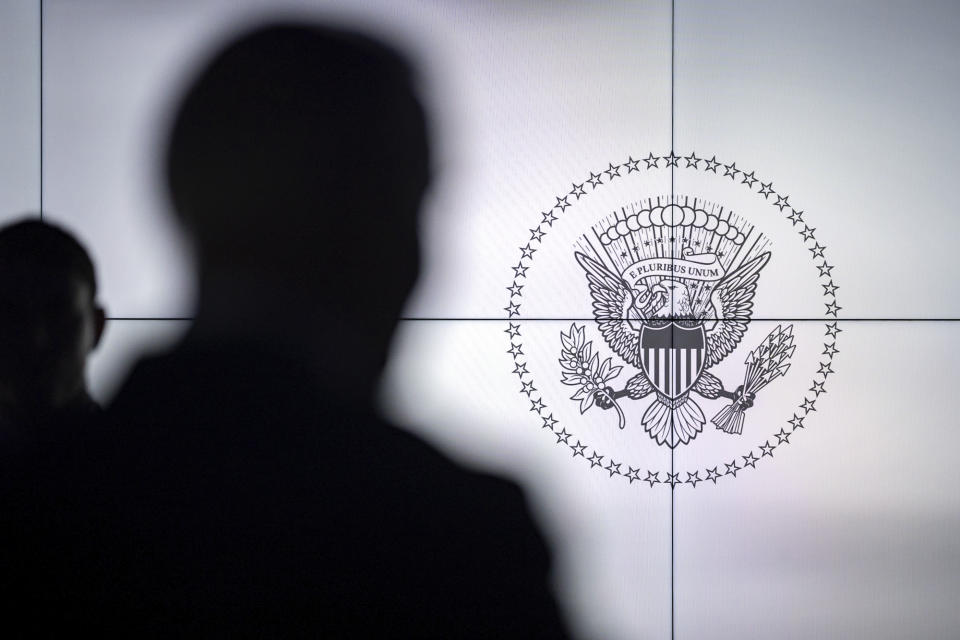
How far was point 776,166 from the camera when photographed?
1688 mm

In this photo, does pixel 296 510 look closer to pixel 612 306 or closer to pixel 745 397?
pixel 612 306

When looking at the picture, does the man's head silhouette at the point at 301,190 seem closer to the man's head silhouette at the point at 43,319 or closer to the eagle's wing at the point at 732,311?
the man's head silhouette at the point at 43,319

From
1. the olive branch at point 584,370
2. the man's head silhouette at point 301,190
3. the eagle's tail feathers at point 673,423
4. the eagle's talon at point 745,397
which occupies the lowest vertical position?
the eagle's tail feathers at point 673,423

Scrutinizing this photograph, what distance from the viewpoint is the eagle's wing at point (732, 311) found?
169 centimetres

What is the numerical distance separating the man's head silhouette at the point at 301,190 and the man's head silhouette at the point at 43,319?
0.75 ft

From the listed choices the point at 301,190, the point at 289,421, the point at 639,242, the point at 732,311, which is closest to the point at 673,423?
the point at 732,311

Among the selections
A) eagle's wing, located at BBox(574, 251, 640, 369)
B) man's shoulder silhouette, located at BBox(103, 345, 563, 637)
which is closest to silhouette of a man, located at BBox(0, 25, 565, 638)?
man's shoulder silhouette, located at BBox(103, 345, 563, 637)

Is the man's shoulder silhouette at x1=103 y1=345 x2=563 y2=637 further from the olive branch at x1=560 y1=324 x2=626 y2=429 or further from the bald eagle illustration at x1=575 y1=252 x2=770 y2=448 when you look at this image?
the bald eagle illustration at x1=575 y1=252 x2=770 y2=448

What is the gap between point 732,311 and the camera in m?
1.69

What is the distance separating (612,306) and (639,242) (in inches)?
5.5

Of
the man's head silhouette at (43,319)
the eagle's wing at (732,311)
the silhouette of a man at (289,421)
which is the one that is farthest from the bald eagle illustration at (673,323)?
the man's head silhouette at (43,319)

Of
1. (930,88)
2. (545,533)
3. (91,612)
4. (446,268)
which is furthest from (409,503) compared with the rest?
(930,88)

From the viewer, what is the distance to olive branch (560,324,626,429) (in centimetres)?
168

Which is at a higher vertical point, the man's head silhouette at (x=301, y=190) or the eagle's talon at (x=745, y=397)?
the man's head silhouette at (x=301, y=190)
